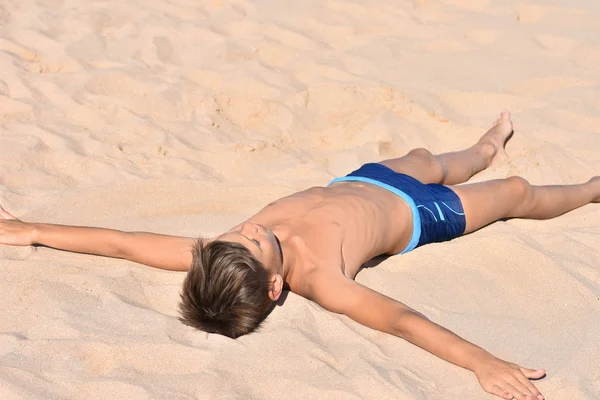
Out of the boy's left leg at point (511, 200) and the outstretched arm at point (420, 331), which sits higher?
the boy's left leg at point (511, 200)

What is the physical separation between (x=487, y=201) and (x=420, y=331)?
132 cm

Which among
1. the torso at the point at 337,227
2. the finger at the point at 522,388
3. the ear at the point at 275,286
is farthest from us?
the torso at the point at 337,227

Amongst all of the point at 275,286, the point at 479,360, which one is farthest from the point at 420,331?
the point at 275,286

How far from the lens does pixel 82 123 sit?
4.77m

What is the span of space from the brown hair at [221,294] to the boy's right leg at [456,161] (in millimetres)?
Result: 1530

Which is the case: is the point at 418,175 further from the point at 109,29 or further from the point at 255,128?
the point at 109,29

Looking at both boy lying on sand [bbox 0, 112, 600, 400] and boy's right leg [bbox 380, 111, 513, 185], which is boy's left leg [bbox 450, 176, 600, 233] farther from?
boy's right leg [bbox 380, 111, 513, 185]

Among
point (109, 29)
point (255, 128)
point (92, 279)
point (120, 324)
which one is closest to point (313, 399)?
point (120, 324)

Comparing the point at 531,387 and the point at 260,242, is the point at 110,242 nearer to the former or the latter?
the point at 260,242

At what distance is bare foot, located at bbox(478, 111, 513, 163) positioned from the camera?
4746 millimetres

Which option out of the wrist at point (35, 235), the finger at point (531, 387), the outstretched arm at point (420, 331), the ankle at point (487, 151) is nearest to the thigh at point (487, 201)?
the ankle at point (487, 151)

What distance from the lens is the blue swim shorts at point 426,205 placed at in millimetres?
3811

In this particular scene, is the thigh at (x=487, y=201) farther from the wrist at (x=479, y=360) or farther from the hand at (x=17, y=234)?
the hand at (x=17, y=234)

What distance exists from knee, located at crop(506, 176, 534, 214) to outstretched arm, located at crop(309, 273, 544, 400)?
1354 millimetres
